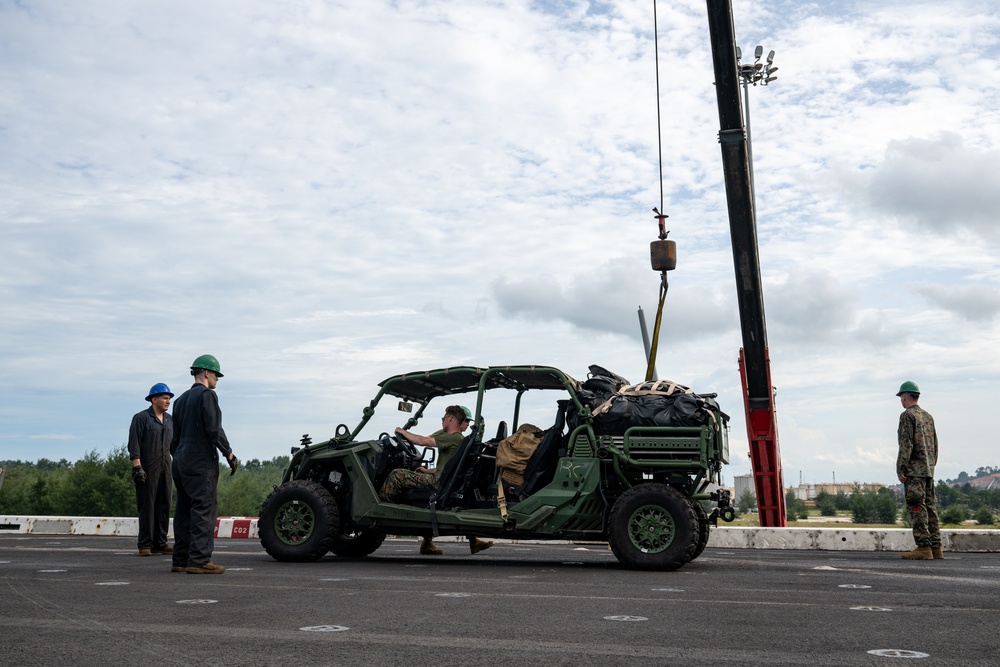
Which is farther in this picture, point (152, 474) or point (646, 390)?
point (152, 474)

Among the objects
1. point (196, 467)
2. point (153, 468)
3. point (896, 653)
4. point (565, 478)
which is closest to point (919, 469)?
point (565, 478)

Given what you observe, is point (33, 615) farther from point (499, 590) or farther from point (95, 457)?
point (95, 457)

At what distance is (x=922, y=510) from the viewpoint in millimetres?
11797

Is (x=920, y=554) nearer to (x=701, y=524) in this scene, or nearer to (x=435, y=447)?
(x=701, y=524)

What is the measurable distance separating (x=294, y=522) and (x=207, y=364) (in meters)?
2.12

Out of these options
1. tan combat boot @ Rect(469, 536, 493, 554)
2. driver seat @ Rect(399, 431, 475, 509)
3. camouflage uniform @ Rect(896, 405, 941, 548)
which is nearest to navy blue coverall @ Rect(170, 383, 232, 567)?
driver seat @ Rect(399, 431, 475, 509)

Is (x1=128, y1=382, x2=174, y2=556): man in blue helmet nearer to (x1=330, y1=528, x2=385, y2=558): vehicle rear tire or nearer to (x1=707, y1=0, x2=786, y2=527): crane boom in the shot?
(x1=330, y1=528, x2=385, y2=558): vehicle rear tire

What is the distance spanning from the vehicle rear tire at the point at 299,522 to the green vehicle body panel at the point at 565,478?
1.04 ft

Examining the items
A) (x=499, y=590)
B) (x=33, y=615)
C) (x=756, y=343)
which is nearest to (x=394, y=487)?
(x=499, y=590)

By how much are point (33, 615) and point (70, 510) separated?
83.3m

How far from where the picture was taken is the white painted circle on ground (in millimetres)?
4441

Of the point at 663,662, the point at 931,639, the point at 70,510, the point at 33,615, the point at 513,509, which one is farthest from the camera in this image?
the point at 70,510

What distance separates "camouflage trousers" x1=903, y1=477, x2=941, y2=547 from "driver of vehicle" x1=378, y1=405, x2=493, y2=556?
18.1ft

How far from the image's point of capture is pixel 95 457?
83.9 m
